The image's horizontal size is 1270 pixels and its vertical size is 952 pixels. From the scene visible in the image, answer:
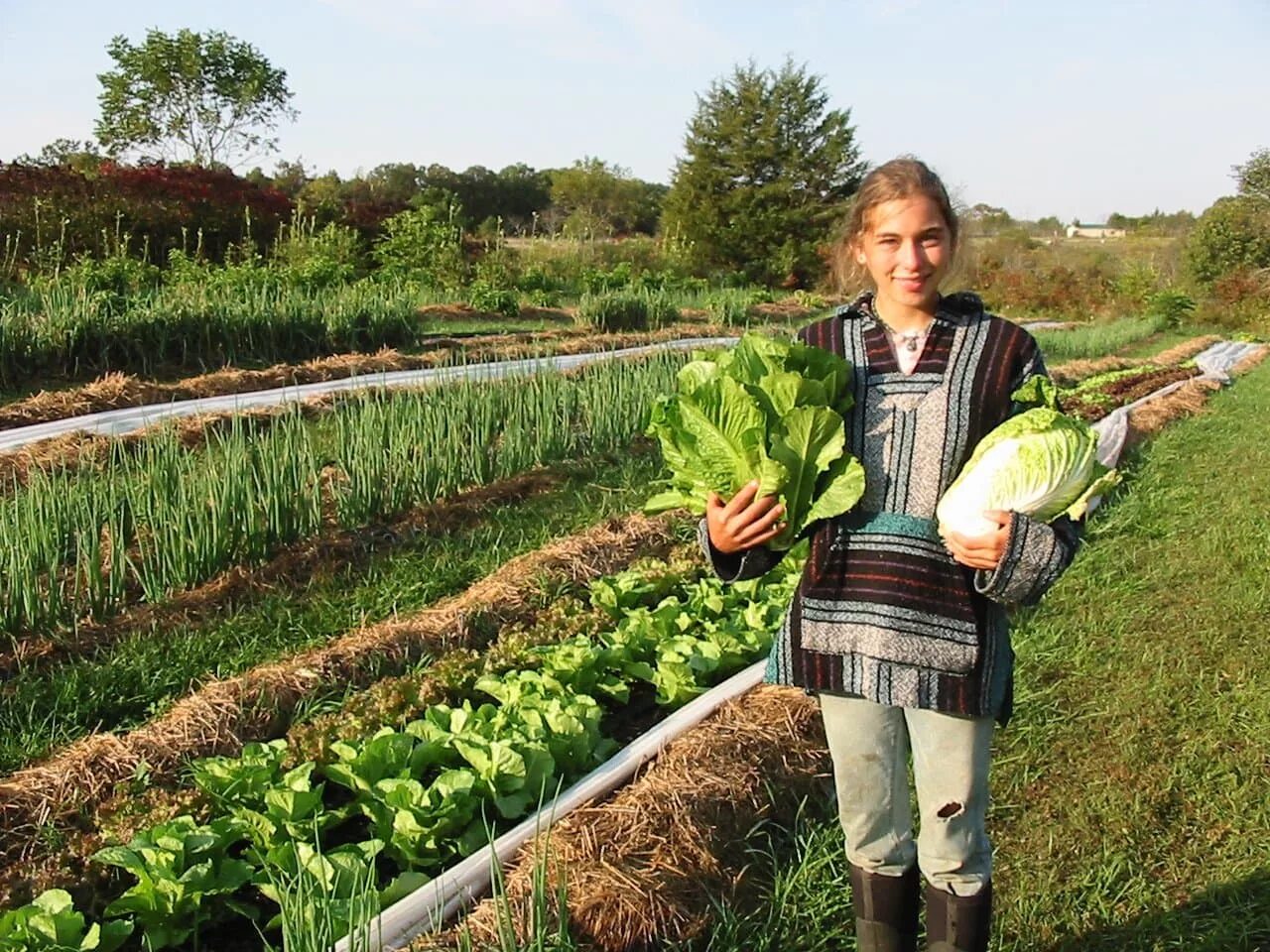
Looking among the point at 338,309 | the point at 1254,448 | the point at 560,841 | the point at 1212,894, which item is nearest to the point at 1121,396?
the point at 1254,448

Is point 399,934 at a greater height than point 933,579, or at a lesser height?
lesser

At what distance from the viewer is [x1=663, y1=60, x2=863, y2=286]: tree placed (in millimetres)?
28453

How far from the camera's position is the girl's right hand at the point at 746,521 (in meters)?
1.62

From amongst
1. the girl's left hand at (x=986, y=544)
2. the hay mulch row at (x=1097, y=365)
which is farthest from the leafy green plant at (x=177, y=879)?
the hay mulch row at (x=1097, y=365)

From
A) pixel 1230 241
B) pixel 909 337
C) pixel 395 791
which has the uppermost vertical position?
pixel 1230 241

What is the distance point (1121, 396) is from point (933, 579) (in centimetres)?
920

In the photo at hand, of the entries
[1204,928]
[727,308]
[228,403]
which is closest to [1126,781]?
[1204,928]

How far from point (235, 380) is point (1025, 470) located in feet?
23.9

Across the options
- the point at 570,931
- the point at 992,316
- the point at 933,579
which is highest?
the point at 992,316

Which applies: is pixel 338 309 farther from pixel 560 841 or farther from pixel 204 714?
pixel 560 841

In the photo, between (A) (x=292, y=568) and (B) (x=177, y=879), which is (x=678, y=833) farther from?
(A) (x=292, y=568)

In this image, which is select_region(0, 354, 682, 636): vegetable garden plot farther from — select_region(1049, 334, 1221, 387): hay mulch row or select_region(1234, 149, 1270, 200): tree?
select_region(1234, 149, 1270, 200): tree

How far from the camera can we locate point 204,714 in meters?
2.96

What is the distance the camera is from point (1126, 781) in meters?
3.00
